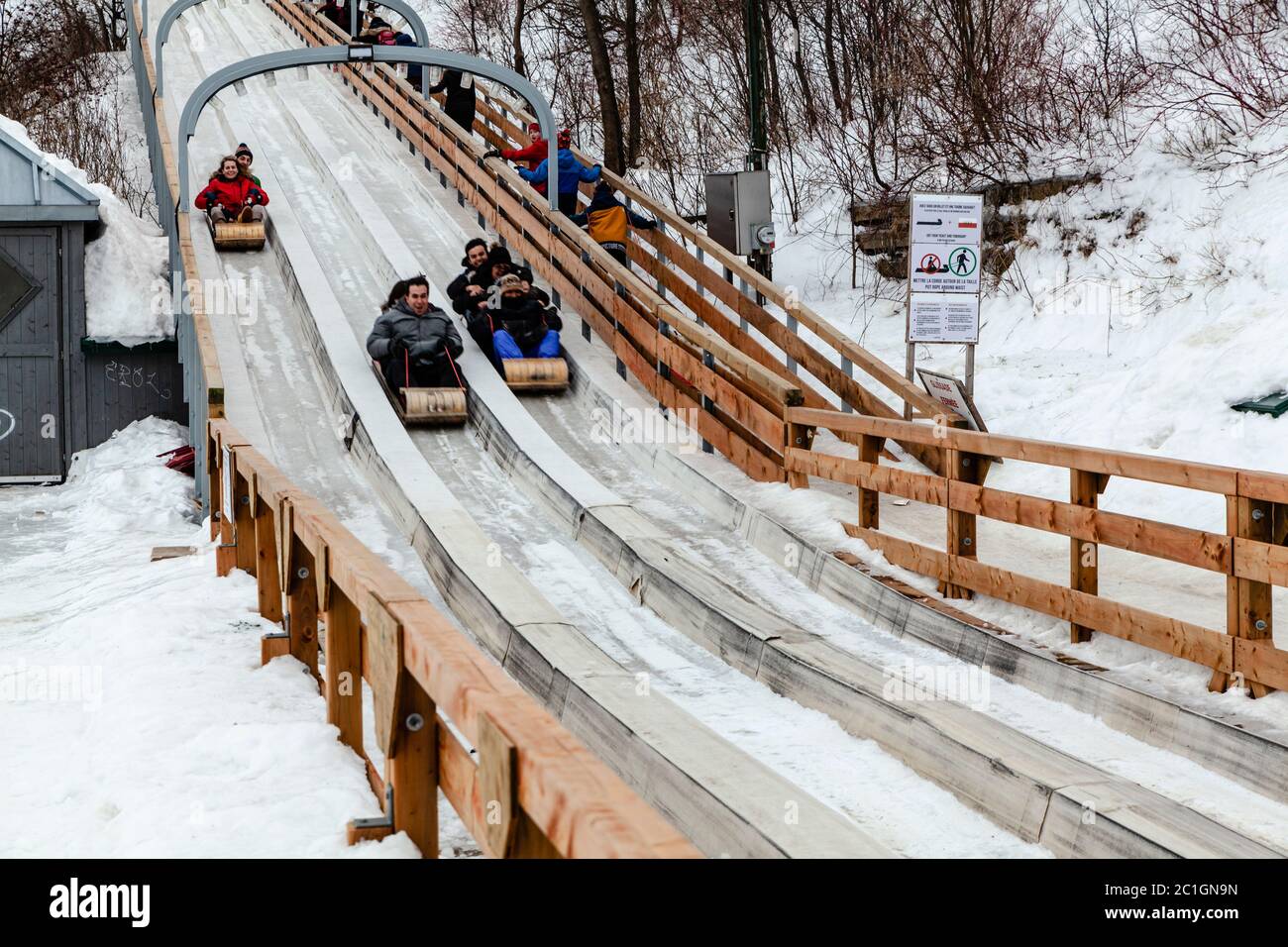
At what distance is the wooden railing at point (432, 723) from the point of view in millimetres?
2254

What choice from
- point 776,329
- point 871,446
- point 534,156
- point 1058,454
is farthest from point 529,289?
point 1058,454

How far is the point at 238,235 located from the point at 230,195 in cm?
65

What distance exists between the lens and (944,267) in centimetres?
992

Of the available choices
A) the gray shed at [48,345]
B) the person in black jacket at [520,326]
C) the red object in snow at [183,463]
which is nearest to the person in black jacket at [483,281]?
the person in black jacket at [520,326]

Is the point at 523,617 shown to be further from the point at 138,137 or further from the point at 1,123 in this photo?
the point at 138,137

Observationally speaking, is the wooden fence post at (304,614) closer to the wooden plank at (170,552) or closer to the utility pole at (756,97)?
the wooden plank at (170,552)

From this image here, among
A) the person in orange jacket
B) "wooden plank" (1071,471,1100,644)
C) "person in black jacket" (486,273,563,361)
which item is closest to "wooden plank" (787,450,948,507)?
"wooden plank" (1071,471,1100,644)

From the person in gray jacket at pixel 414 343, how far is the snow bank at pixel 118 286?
→ 487 cm

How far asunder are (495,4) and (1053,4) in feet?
62.6

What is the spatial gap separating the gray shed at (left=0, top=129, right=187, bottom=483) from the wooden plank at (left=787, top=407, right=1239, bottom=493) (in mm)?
9462

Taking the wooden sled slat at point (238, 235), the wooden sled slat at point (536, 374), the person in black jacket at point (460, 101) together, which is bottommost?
the wooden sled slat at point (536, 374)

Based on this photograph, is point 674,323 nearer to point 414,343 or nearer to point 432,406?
point 432,406

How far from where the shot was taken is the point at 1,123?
14.4m

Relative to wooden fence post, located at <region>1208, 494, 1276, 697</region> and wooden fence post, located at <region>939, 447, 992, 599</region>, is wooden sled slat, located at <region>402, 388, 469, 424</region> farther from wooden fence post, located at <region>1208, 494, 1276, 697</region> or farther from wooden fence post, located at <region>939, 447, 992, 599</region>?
wooden fence post, located at <region>1208, 494, 1276, 697</region>
